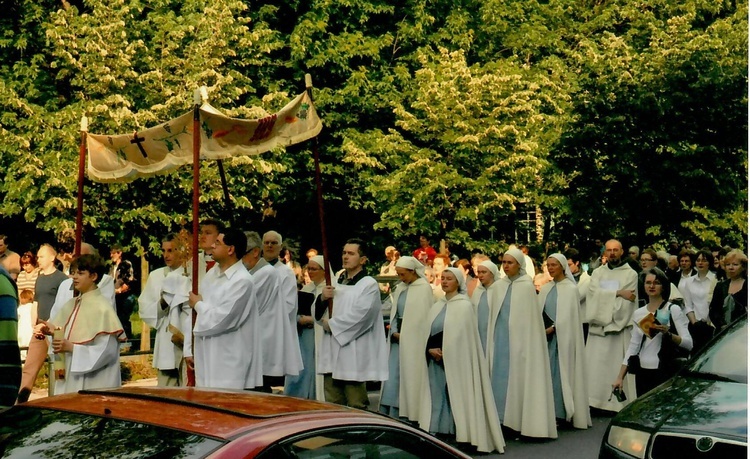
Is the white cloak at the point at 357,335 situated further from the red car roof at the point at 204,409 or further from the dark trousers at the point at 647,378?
the red car roof at the point at 204,409

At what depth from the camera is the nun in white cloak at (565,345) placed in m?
12.6

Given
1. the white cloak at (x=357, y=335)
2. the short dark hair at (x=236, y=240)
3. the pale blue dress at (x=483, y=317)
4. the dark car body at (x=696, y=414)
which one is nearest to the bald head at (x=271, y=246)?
the white cloak at (x=357, y=335)

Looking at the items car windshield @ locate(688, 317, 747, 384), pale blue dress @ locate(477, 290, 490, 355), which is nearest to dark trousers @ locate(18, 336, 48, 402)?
car windshield @ locate(688, 317, 747, 384)

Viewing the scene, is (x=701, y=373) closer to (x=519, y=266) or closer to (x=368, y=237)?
(x=519, y=266)

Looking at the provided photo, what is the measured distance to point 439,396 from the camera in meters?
11.2

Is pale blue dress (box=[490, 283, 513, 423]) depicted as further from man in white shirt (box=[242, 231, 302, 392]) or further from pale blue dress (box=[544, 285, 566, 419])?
man in white shirt (box=[242, 231, 302, 392])

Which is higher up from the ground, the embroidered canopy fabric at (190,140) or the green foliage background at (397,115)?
the green foliage background at (397,115)

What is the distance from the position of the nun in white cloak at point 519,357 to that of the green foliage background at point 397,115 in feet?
36.7

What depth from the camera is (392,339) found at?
1245 centimetres

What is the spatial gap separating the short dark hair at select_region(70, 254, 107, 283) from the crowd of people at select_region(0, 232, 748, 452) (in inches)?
0.6

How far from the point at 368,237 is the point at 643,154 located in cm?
814

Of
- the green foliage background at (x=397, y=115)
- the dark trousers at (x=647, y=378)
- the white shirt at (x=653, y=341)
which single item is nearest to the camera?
the dark trousers at (x=647, y=378)

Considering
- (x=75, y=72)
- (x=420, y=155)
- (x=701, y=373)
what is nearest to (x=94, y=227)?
(x=75, y=72)

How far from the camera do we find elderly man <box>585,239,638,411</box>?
14008mm
